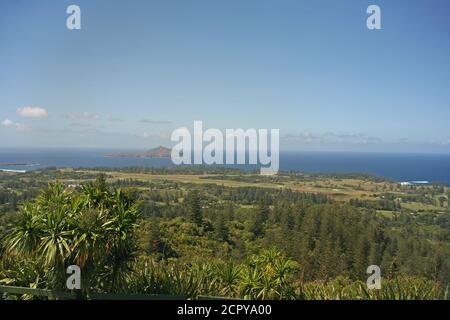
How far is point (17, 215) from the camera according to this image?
4.42m

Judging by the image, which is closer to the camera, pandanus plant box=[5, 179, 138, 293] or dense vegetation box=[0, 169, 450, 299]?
pandanus plant box=[5, 179, 138, 293]

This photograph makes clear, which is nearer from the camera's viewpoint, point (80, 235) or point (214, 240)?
point (80, 235)

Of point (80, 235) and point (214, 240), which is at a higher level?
point (80, 235)

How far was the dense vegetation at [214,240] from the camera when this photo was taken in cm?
446

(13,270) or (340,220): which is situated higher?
(13,270)

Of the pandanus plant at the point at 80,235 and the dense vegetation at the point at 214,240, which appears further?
the dense vegetation at the point at 214,240

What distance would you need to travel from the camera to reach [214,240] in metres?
22.1

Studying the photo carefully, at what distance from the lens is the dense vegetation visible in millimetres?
4457

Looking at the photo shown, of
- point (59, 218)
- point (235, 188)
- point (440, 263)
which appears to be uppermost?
point (59, 218)
